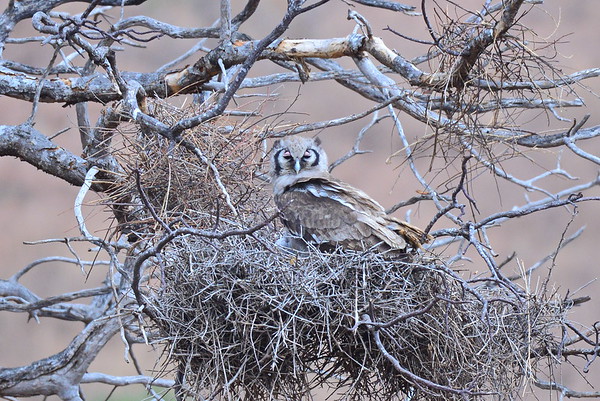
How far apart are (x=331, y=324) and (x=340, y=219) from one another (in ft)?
2.22

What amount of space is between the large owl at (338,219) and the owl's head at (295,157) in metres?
0.09

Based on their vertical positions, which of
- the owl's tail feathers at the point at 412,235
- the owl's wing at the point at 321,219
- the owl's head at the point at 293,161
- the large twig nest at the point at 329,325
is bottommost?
the large twig nest at the point at 329,325

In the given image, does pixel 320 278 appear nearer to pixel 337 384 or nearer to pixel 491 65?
pixel 337 384

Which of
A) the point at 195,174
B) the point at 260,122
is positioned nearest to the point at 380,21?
the point at 260,122

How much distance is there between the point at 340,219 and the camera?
326 centimetres

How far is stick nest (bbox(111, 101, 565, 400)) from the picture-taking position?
270cm

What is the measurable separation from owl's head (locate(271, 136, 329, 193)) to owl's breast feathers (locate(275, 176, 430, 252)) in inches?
9.5

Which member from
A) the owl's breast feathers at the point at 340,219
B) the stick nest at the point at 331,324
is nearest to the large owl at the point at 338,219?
the owl's breast feathers at the point at 340,219

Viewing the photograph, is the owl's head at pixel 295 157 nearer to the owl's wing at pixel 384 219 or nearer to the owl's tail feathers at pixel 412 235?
the owl's wing at pixel 384 219

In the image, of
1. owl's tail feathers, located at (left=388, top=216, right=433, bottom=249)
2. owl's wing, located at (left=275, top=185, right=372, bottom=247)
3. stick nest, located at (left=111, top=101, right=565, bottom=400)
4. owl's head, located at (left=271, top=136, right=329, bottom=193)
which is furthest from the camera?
owl's head, located at (left=271, top=136, right=329, bottom=193)

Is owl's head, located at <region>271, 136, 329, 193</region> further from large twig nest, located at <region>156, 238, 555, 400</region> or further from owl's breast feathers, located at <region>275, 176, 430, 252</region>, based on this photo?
large twig nest, located at <region>156, 238, 555, 400</region>

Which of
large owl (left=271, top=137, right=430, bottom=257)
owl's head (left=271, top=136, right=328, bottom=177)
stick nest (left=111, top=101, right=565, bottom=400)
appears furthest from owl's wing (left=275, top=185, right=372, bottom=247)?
owl's head (left=271, top=136, right=328, bottom=177)

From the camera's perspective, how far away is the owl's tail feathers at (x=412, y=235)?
120 inches

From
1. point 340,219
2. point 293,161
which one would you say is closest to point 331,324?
point 340,219
